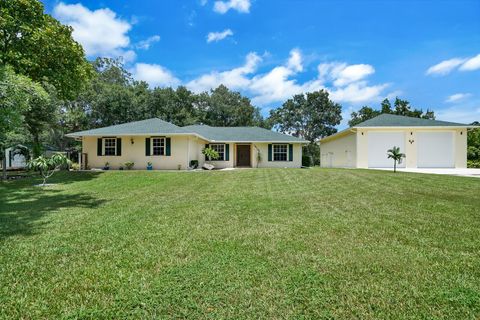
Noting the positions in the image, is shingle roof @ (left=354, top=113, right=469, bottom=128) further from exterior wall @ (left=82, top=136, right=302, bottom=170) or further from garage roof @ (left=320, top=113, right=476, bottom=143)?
exterior wall @ (left=82, top=136, right=302, bottom=170)

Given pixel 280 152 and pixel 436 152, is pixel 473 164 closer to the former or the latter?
pixel 436 152

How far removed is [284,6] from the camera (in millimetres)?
12625

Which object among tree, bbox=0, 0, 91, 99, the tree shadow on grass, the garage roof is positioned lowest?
the tree shadow on grass

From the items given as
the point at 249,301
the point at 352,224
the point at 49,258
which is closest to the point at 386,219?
the point at 352,224

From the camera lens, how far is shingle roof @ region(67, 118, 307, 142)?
1816cm

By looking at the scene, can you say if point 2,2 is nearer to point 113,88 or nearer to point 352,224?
point 352,224

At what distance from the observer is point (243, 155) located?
2305 cm

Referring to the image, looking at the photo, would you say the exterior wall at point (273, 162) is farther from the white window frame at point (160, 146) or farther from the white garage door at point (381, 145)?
the white window frame at point (160, 146)

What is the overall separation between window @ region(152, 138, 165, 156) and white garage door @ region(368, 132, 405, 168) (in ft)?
47.5

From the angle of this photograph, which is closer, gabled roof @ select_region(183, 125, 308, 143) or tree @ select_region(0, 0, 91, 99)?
tree @ select_region(0, 0, 91, 99)

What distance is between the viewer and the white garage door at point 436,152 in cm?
2017

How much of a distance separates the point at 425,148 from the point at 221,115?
949 inches

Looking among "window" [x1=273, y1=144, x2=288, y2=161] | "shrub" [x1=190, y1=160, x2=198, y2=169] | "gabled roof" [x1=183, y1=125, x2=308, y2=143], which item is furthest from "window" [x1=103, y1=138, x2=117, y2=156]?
"window" [x1=273, y1=144, x2=288, y2=161]

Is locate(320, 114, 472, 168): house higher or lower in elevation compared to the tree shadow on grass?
higher
